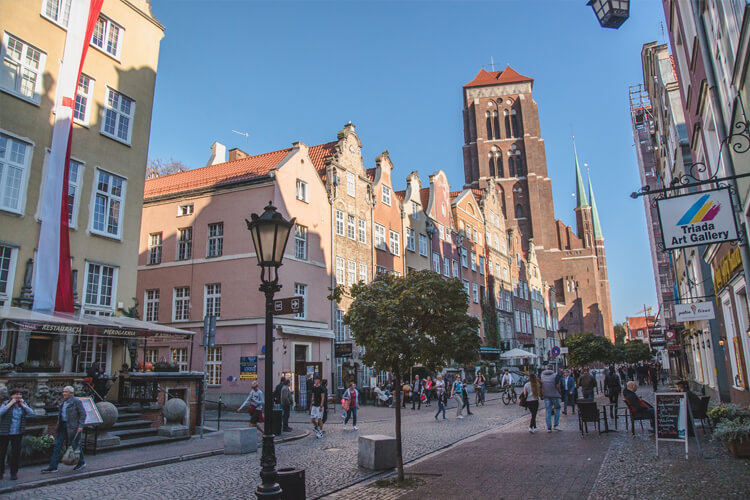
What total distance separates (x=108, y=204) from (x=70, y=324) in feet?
19.8

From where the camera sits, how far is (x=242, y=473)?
1072 cm

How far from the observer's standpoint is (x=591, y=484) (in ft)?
27.5

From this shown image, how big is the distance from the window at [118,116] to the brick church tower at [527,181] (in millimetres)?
63108

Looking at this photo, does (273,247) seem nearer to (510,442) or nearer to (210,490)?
(210,490)

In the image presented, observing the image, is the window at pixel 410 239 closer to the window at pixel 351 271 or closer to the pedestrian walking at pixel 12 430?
the window at pixel 351 271

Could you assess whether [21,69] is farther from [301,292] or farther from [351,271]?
[351,271]

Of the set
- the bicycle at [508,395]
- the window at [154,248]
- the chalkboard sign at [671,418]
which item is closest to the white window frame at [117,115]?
the window at [154,248]

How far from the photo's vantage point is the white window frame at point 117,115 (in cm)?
1930

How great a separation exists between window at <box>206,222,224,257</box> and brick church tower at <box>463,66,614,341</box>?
56.1 meters

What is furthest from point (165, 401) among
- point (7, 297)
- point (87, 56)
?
point (87, 56)

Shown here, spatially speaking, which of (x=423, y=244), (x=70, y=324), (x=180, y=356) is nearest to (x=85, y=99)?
(x=70, y=324)

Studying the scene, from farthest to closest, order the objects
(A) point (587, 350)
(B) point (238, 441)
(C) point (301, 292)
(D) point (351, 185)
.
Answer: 1. (A) point (587, 350)
2. (D) point (351, 185)
3. (C) point (301, 292)
4. (B) point (238, 441)

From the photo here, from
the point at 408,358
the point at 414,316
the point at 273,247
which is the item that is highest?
the point at 273,247

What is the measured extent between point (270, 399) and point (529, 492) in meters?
4.18
